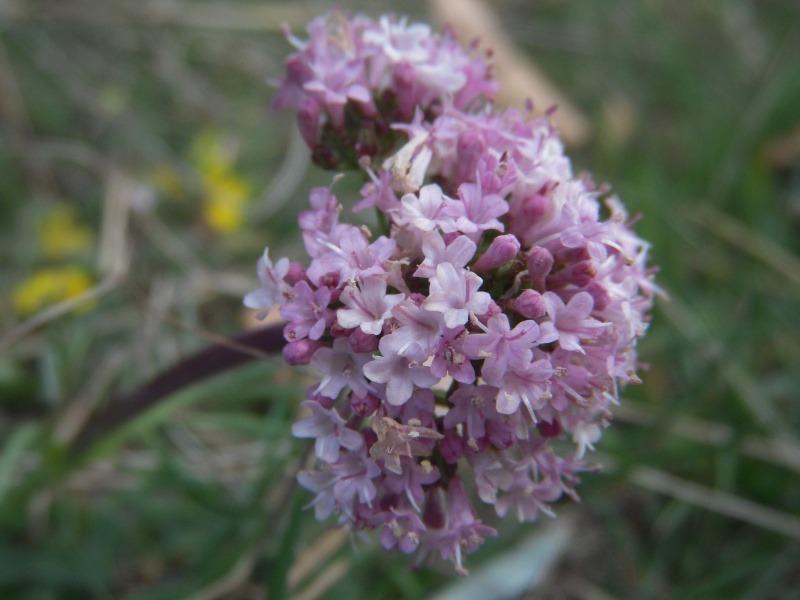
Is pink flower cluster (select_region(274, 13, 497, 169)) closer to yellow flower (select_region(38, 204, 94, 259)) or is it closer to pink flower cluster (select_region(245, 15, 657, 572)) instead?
pink flower cluster (select_region(245, 15, 657, 572))

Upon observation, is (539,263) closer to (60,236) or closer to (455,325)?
(455,325)

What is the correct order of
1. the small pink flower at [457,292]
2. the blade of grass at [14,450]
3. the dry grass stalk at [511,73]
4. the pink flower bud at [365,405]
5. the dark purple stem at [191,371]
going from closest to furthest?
the small pink flower at [457,292]
the pink flower bud at [365,405]
the dark purple stem at [191,371]
the blade of grass at [14,450]
the dry grass stalk at [511,73]

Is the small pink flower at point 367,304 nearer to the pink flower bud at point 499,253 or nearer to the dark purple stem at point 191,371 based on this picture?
the pink flower bud at point 499,253

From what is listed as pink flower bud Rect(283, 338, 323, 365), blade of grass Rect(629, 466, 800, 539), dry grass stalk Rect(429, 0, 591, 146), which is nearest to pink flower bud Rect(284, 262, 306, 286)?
pink flower bud Rect(283, 338, 323, 365)

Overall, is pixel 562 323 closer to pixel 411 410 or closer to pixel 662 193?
pixel 411 410

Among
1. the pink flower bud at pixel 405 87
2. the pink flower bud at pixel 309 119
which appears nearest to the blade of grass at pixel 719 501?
the pink flower bud at pixel 405 87

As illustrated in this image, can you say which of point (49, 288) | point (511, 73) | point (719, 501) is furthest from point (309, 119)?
point (511, 73)

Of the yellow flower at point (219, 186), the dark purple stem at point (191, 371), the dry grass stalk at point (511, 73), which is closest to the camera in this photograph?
the dark purple stem at point (191, 371)
